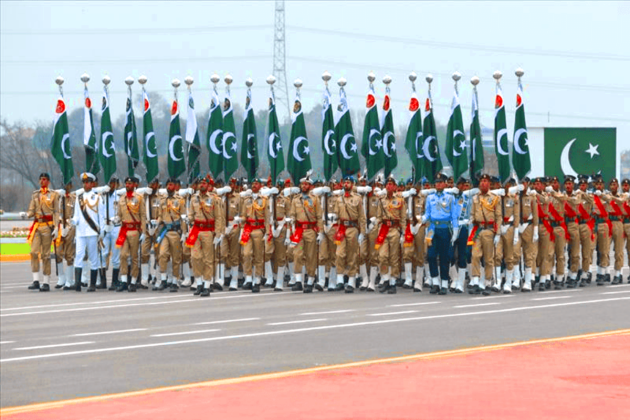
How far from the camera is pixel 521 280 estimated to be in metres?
22.9

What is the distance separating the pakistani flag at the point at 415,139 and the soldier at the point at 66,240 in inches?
262

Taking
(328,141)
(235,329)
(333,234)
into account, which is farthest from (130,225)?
(235,329)

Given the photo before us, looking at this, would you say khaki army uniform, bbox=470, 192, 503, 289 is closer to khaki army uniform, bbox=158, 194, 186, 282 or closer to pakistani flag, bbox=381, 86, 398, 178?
pakistani flag, bbox=381, 86, 398, 178

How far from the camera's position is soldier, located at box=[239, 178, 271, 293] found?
2312 centimetres

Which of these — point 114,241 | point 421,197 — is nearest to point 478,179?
point 421,197

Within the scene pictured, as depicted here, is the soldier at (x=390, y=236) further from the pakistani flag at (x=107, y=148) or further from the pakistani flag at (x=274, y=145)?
the pakistani flag at (x=107, y=148)

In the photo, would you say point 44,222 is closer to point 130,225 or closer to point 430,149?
point 130,225

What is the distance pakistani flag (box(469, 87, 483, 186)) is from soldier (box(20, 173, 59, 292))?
796cm

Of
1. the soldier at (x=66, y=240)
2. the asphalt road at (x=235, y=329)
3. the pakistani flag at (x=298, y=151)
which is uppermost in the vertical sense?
the pakistani flag at (x=298, y=151)

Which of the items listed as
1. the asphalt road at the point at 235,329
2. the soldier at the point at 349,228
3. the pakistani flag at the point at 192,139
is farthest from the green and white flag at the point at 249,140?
the asphalt road at the point at 235,329

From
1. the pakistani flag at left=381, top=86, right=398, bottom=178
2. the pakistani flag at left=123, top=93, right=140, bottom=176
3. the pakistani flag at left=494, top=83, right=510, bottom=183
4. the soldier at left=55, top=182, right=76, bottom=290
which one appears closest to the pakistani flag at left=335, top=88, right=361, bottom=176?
the pakistani flag at left=381, top=86, right=398, bottom=178

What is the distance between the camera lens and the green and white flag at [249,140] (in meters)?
24.5

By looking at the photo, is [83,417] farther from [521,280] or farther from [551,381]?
[521,280]

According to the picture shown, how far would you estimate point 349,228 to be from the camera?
22.8 m
